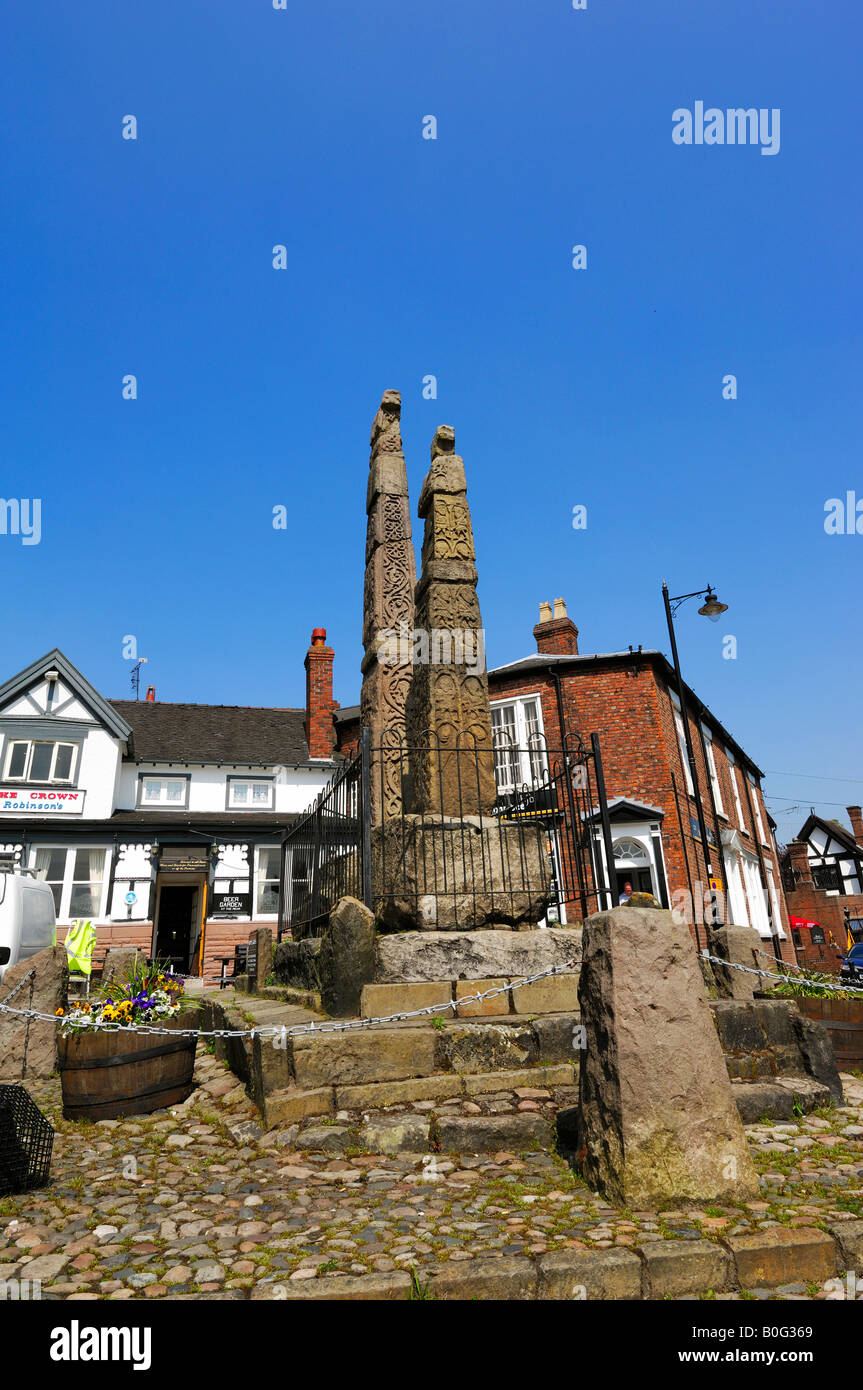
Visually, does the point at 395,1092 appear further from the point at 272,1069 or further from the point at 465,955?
the point at 465,955

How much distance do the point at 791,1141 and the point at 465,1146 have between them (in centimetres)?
Answer: 191

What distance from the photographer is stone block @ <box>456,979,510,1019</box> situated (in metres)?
5.31

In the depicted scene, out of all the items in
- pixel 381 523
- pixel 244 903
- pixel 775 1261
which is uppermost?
pixel 381 523

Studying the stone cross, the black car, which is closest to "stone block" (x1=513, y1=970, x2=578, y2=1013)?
the stone cross

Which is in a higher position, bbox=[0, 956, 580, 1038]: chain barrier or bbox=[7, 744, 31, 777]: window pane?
bbox=[7, 744, 31, 777]: window pane

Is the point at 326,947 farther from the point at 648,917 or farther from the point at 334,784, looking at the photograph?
the point at 648,917

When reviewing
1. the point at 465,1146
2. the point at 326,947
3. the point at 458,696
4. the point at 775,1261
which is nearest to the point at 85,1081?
the point at 326,947

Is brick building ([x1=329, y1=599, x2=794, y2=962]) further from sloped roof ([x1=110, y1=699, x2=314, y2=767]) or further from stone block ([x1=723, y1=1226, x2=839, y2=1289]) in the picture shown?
stone block ([x1=723, y1=1226, x2=839, y2=1289])

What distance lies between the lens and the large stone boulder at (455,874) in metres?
5.82

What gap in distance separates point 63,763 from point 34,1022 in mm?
15545

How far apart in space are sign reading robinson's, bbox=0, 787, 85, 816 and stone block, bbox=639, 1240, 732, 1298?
843 inches

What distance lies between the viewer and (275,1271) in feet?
9.26

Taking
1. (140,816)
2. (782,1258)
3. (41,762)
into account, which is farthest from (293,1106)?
(41,762)

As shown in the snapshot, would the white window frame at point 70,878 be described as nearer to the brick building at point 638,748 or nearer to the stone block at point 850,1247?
the brick building at point 638,748
